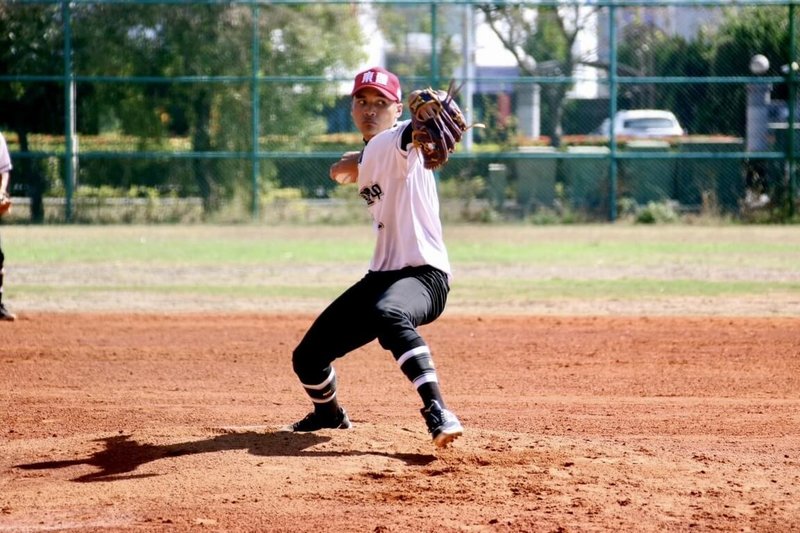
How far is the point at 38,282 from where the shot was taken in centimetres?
1449

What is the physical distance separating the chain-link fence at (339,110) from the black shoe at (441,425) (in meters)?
16.4

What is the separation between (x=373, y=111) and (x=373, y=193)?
0.45 meters

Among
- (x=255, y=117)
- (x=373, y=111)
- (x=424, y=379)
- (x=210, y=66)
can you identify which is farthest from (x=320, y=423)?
(x=210, y=66)

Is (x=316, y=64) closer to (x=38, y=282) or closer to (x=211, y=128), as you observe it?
(x=211, y=128)

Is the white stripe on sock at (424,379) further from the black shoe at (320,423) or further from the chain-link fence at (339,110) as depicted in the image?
the chain-link fence at (339,110)

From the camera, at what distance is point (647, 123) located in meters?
22.9

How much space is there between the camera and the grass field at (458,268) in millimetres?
12930

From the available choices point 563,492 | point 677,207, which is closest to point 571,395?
point 563,492

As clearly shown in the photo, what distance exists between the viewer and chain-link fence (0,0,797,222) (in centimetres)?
2198

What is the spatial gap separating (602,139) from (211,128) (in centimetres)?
735

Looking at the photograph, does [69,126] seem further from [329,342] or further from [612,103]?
[329,342]

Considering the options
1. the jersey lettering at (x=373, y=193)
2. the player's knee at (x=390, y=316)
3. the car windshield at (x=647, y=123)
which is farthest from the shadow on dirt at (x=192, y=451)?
the car windshield at (x=647, y=123)

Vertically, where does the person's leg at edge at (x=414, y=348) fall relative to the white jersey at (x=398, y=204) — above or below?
below

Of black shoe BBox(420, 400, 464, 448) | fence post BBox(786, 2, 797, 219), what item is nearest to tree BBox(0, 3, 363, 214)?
fence post BBox(786, 2, 797, 219)
